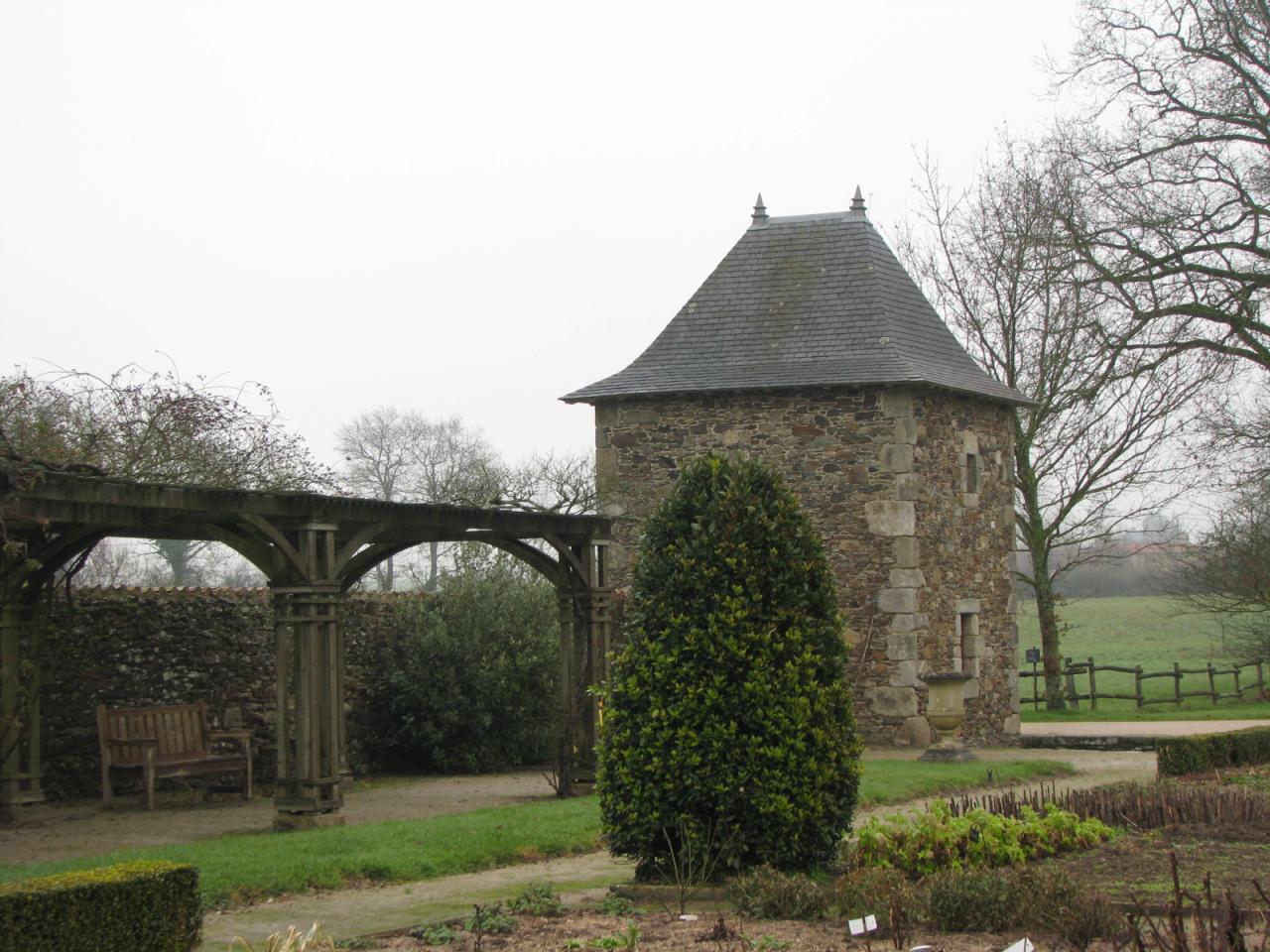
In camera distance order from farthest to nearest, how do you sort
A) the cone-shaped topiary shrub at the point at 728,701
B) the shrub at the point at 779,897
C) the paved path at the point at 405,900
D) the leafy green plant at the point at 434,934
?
the cone-shaped topiary shrub at the point at 728,701
the paved path at the point at 405,900
the shrub at the point at 779,897
the leafy green plant at the point at 434,934

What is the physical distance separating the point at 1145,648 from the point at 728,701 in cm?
3278

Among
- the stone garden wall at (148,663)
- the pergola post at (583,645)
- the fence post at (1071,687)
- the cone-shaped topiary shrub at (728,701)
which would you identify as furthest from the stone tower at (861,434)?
the cone-shaped topiary shrub at (728,701)

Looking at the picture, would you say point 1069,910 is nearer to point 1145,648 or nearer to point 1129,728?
point 1129,728

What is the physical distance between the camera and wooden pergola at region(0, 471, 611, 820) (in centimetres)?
1013

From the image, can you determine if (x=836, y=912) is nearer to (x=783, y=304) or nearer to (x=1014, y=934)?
(x=1014, y=934)

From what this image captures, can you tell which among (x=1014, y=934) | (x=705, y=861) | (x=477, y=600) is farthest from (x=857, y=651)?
(x=1014, y=934)

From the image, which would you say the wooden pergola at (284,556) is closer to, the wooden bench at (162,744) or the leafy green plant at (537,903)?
the wooden bench at (162,744)

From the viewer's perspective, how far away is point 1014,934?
21.4ft

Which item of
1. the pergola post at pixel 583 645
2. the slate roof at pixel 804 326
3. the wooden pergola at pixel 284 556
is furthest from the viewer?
the slate roof at pixel 804 326

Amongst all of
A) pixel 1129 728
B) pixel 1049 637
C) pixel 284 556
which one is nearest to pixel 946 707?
pixel 1129 728

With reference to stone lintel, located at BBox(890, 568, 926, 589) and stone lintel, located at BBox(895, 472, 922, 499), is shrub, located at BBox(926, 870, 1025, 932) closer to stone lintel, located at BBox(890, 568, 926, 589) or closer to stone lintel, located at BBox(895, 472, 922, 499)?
stone lintel, located at BBox(890, 568, 926, 589)

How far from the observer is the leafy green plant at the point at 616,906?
24.4 feet

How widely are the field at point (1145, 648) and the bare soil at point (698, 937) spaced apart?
1771cm

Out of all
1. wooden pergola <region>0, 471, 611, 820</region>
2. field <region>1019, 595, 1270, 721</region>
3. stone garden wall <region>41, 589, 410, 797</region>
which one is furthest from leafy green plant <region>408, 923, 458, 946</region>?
field <region>1019, 595, 1270, 721</region>
